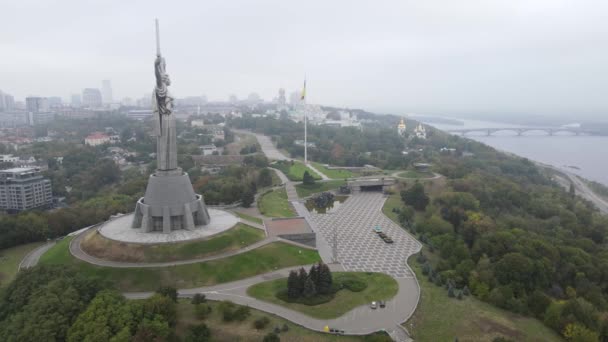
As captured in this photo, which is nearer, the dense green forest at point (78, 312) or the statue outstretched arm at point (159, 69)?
the dense green forest at point (78, 312)

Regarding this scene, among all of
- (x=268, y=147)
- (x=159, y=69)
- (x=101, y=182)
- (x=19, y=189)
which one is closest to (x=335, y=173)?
(x=268, y=147)

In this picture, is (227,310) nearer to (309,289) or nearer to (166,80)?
(309,289)

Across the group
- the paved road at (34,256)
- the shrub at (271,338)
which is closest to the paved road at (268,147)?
the paved road at (34,256)

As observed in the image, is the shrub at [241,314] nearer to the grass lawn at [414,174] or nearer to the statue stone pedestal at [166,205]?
the statue stone pedestal at [166,205]

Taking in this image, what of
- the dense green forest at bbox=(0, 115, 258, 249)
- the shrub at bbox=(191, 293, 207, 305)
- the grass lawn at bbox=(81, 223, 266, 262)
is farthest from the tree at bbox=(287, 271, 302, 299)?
the dense green forest at bbox=(0, 115, 258, 249)

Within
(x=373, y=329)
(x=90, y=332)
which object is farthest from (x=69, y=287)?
(x=373, y=329)

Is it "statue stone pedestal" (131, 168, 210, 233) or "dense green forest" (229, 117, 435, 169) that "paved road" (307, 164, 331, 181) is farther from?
→ "statue stone pedestal" (131, 168, 210, 233)
